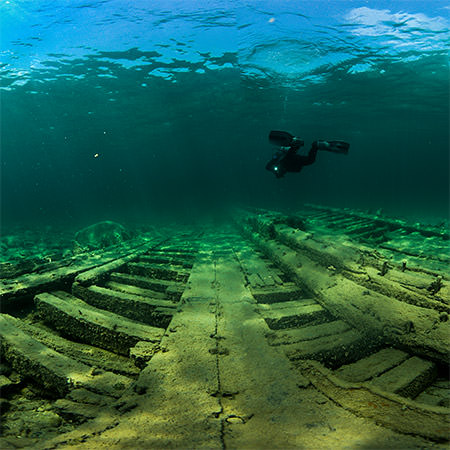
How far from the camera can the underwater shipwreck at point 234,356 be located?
1730 mm

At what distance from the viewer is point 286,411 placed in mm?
1879

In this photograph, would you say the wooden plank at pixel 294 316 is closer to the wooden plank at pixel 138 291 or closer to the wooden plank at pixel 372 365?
the wooden plank at pixel 372 365

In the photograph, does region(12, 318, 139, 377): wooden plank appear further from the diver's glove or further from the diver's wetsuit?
the diver's glove

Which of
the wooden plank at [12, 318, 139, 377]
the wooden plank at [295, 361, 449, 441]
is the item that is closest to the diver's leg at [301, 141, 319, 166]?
the wooden plank at [295, 361, 449, 441]

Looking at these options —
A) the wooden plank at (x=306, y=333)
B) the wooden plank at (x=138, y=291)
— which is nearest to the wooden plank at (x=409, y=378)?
the wooden plank at (x=306, y=333)

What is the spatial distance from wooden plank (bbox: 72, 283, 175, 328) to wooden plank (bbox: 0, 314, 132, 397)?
1026 mm

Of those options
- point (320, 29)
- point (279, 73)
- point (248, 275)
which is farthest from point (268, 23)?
point (248, 275)

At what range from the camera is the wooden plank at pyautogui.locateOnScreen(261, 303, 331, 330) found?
3363mm

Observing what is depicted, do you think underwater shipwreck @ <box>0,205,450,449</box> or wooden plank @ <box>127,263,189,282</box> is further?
wooden plank @ <box>127,263,189,282</box>

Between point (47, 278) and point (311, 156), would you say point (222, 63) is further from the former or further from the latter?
point (47, 278)

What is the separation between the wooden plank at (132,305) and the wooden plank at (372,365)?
7.03 ft

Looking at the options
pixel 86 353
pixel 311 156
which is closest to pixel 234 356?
pixel 86 353

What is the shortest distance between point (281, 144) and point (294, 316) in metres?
4.62

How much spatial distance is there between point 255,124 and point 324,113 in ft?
30.0
